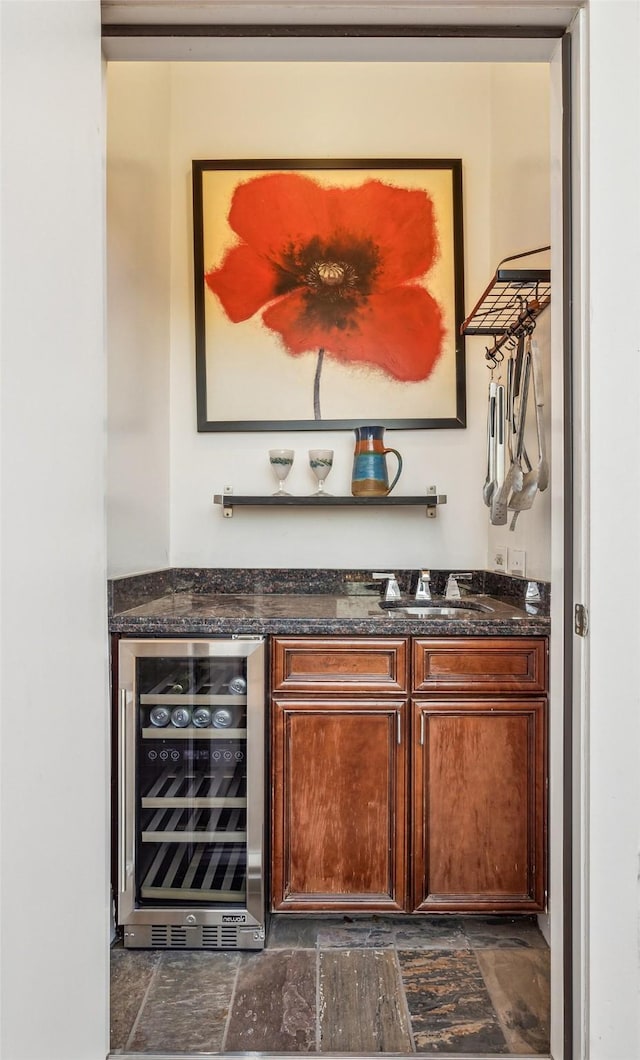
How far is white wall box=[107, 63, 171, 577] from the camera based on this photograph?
204 centimetres

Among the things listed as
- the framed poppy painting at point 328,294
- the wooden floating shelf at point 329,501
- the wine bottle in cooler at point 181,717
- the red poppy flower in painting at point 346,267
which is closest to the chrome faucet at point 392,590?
the wooden floating shelf at point 329,501

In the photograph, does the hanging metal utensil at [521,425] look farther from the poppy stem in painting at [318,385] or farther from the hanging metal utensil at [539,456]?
the poppy stem in painting at [318,385]

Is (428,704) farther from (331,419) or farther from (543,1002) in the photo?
(331,419)

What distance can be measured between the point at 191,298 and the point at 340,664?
5.18 feet

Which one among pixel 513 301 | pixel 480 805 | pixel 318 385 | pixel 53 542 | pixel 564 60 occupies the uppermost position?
pixel 564 60

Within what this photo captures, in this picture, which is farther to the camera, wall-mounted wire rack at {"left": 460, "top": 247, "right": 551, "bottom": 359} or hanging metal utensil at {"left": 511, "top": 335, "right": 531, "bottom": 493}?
hanging metal utensil at {"left": 511, "top": 335, "right": 531, "bottom": 493}

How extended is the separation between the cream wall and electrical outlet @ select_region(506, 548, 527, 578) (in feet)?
0.91

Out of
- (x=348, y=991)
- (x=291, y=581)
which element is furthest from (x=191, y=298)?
(x=348, y=991)

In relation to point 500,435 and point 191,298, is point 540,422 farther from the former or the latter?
point 191,298

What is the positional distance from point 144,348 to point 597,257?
1.62 meters

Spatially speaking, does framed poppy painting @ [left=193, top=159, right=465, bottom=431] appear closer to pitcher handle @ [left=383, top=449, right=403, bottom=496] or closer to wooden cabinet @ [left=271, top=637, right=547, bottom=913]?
pitcher handle @ [left=383, top=449, right=403, bottom=496]

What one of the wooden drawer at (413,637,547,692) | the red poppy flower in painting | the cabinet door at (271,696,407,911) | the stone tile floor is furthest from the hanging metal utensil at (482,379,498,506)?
the stone tile floor

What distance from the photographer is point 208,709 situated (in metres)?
1.88

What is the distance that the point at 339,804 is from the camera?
6.10 feet
